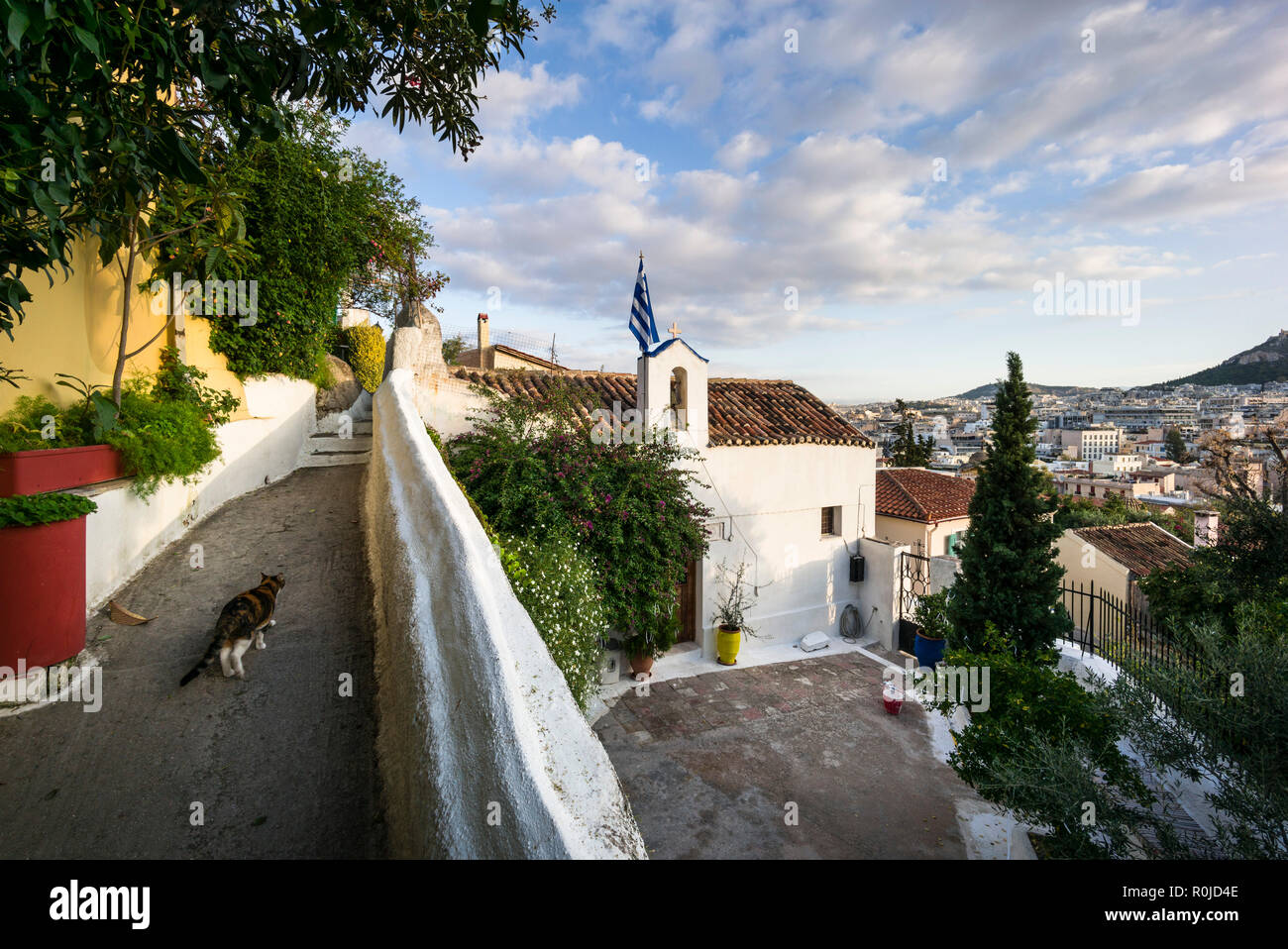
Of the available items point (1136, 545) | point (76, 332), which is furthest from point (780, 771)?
point (1136, 545)

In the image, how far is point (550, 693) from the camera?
240 centimetres

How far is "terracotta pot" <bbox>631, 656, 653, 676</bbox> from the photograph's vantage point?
9.44 metres

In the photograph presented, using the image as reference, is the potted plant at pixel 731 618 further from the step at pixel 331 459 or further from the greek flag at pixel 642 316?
the step at pixel 331 459

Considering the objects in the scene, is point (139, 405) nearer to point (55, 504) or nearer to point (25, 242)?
point (55, 504)

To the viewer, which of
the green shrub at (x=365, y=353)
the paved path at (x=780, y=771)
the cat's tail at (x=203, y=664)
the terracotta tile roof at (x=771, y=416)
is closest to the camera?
the cat's tail at (x=203, y=664)

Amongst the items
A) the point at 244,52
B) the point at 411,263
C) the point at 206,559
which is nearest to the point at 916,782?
the point at 206,559

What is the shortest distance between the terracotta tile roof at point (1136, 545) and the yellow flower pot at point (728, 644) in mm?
13550

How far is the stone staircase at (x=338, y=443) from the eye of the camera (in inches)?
394

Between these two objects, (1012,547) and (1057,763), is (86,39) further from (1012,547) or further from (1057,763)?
(1012,547)

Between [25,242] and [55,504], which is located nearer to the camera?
[25,242]

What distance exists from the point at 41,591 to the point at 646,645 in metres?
7.30

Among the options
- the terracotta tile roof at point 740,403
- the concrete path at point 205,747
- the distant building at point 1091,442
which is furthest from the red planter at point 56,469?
the distant building at point 1091,442
